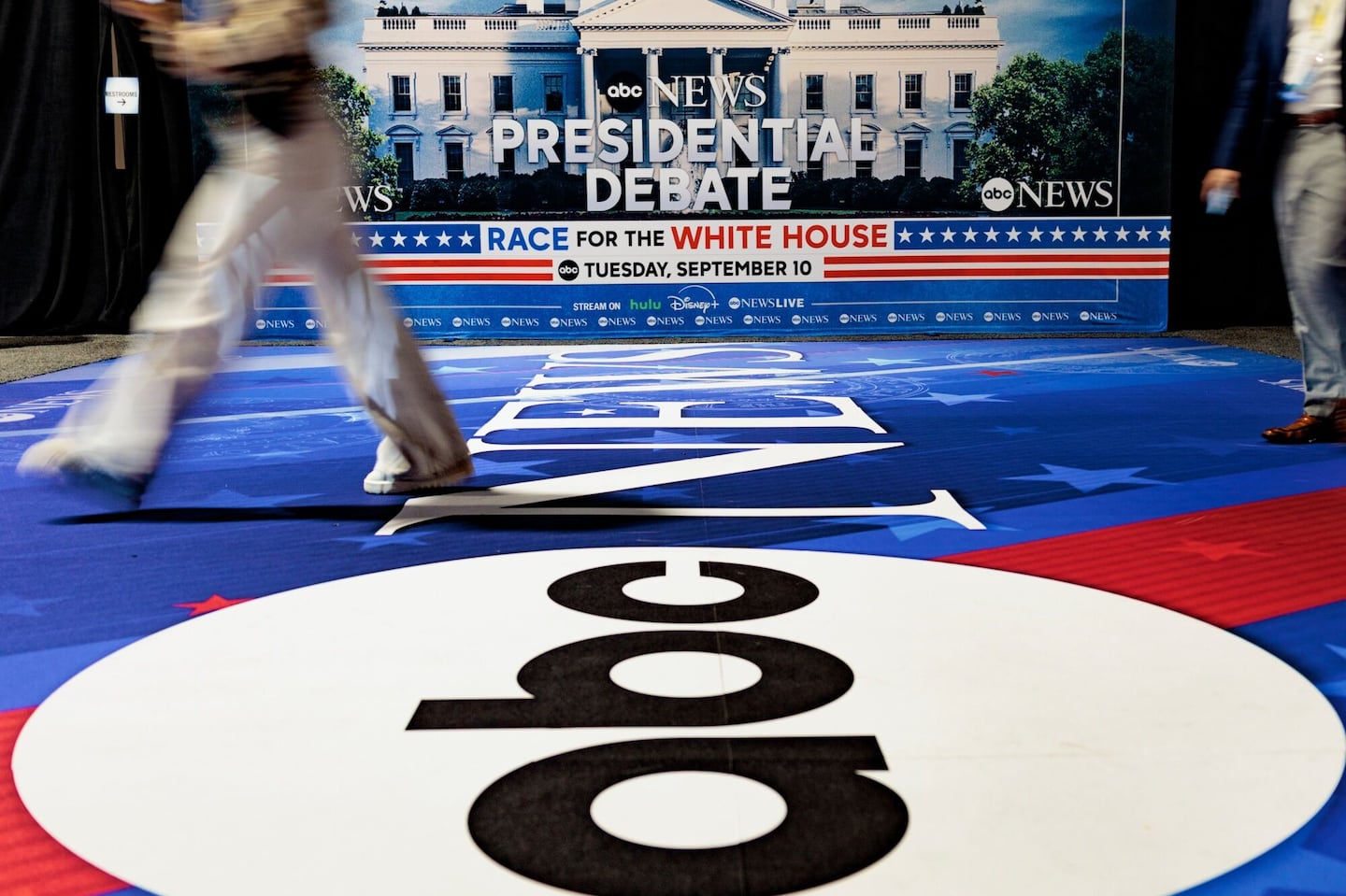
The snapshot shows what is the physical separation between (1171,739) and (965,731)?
0.22 meters

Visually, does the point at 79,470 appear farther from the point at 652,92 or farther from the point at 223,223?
the point at 652,92

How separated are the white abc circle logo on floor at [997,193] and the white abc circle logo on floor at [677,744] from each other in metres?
4.99

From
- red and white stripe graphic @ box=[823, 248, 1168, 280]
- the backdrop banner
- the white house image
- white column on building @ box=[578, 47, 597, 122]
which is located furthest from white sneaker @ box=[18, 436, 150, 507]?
red and white stripe graphic @ box=[823, 248, 1168, 280]

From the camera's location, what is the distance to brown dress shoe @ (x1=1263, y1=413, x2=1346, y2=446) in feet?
10.9

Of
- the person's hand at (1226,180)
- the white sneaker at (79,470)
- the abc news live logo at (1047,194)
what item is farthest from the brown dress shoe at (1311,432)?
the abc news live logo at (1047,194)

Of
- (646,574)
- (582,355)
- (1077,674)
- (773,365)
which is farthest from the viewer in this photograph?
(582,355)

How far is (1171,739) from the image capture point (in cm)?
138

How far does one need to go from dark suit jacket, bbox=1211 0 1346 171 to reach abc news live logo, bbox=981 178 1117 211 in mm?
3288

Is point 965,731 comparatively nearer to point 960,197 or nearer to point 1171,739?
point 1171,739

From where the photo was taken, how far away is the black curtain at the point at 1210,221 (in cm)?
661

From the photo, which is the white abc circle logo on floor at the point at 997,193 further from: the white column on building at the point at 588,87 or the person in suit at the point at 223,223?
the person in suit at the point at 223,223

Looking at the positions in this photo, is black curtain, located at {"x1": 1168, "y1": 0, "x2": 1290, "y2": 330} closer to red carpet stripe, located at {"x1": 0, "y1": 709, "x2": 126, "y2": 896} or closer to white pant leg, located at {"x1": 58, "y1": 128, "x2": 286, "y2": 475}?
white pant leg, located at {"x1": 58, "y1": 128, "x2": 286, "y2": 475}

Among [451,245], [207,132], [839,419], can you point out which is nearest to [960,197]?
[451,245]

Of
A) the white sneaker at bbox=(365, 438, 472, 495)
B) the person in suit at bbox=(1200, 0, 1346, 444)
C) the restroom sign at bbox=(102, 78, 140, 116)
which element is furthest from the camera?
the restroom sign at bbox=(102, 78, 140, 116)
